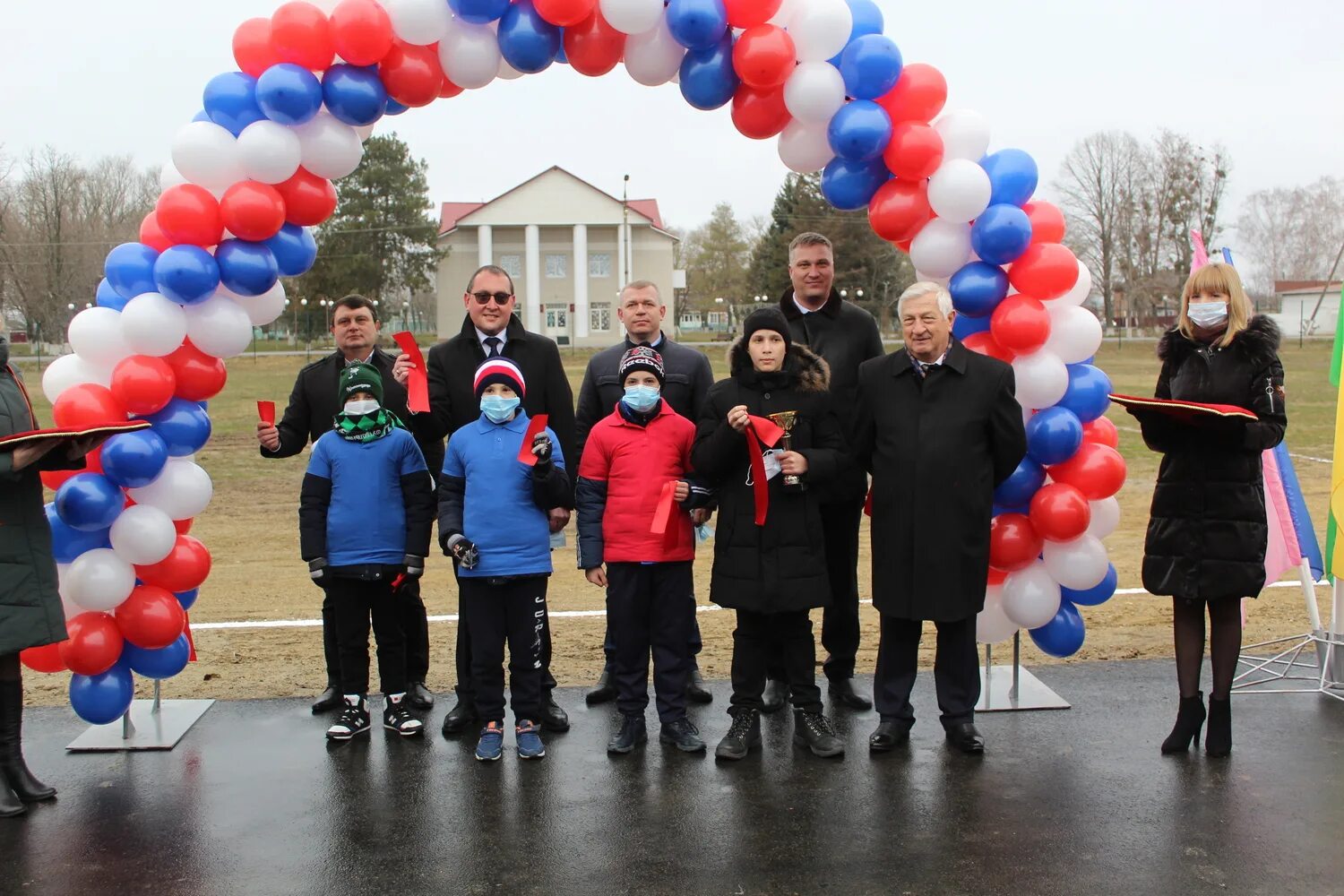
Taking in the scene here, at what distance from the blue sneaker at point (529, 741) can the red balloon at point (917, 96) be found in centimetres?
326

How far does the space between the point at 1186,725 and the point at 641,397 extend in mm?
2796

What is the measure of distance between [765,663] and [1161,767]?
1722mm

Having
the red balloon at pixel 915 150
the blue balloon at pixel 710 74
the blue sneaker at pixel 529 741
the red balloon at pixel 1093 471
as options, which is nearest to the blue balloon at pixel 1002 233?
the red balloon at pixel 915 150

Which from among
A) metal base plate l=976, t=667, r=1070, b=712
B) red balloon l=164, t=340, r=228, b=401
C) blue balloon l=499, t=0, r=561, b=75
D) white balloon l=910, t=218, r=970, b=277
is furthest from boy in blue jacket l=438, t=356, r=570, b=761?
metal base plate l=976, t=667, r=1070, b=712

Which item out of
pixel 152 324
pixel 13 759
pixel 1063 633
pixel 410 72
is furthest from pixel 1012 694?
pixel 13 759

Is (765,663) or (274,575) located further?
(274,575)

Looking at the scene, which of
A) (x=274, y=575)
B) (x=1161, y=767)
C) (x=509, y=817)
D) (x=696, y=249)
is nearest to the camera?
(x=509, y=817)

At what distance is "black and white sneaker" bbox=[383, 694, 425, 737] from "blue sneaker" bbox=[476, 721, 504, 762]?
390mm

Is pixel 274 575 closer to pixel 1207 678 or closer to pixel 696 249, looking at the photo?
pixel 1207 678

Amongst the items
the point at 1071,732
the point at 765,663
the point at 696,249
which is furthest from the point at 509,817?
the point at 696,249

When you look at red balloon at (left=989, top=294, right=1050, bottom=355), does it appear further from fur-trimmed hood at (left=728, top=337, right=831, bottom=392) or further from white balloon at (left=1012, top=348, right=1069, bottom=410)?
fur-trimmed hood at (left=728, top=337, right=831, bottom=392)

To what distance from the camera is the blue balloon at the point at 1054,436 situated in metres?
5.16

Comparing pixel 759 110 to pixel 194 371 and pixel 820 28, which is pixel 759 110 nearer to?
pixel 820 28

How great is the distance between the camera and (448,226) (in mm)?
68375
